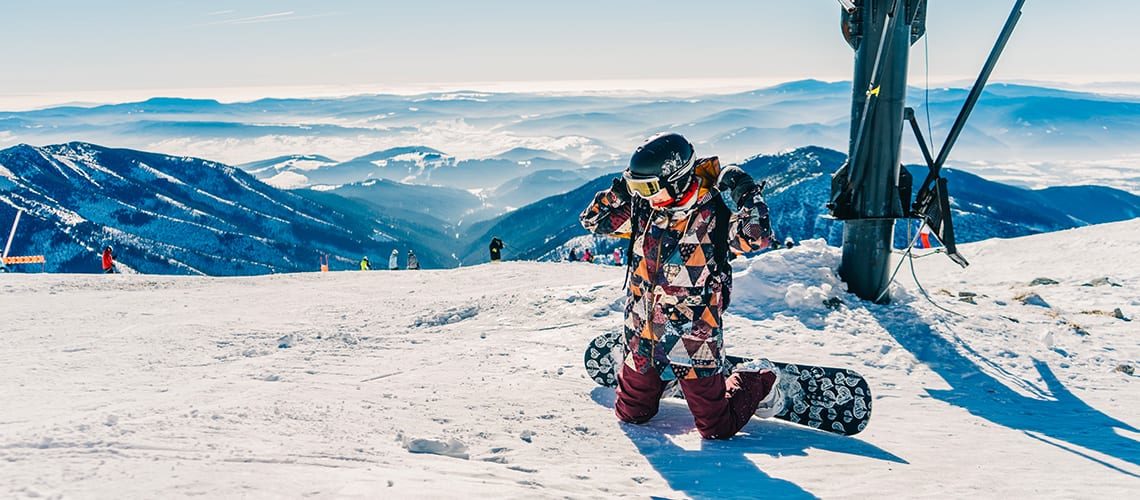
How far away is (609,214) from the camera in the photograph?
5.83 meters

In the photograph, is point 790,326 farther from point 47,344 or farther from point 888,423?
point 47,344

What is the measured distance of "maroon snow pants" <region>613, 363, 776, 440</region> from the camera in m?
5.36

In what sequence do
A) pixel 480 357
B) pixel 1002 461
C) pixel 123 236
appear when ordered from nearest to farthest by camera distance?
pixel 1002 461 → pixel 480 357 → pixel 123 236

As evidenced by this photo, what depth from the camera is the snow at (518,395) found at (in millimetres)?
4195

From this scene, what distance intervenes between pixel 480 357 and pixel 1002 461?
4.93 meters

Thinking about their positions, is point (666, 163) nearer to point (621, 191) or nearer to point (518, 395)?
point (621, 191)

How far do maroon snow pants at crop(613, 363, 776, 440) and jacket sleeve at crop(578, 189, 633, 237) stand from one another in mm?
1079

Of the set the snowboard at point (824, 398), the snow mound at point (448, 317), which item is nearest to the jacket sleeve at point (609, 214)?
A: the snowboard at point (824, 398)

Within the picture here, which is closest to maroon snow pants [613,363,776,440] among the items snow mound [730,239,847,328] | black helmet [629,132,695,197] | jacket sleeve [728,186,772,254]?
jacket sleeve [728,186,772,254]

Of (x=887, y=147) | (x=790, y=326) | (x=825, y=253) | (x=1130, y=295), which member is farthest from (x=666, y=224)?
(x=1130, y=295)

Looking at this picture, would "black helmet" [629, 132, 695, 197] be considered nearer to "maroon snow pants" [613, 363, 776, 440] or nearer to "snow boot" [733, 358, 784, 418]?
"maroon snow pants" [613, 363, 776, 440]

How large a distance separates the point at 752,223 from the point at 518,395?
2604 mm

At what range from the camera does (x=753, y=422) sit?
19.7 feet

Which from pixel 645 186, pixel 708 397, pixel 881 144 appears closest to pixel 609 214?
pixel 645 186
